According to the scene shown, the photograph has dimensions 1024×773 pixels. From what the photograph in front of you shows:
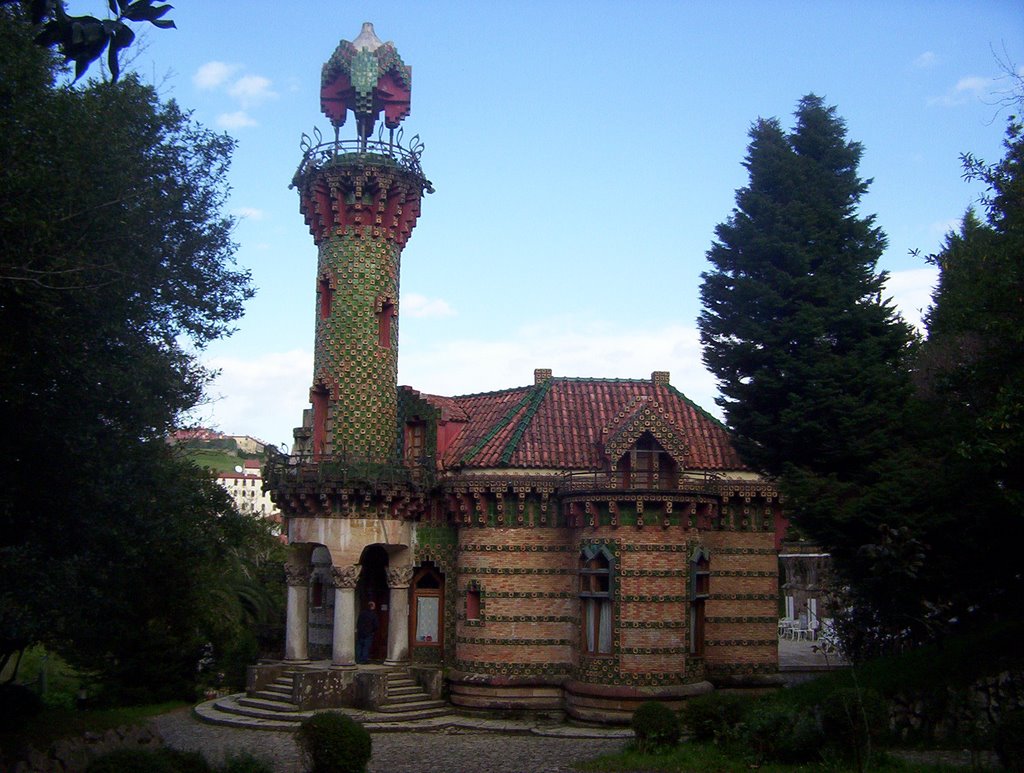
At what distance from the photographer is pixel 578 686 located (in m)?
23.4

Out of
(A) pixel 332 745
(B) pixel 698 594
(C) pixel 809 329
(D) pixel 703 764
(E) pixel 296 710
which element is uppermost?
(C) pixel 809 329

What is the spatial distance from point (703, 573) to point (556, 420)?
5.60m

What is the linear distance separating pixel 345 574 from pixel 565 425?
6.93 m

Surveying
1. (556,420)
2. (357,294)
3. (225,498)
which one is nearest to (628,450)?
(556,420)

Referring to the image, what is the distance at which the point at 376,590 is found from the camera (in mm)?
27797

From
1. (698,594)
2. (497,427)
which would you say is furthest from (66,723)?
(698,594)

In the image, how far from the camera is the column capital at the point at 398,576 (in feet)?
84.1

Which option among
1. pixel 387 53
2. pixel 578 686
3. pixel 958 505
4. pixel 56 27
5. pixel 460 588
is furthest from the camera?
pixel 387 53

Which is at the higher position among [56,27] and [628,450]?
[56,27]

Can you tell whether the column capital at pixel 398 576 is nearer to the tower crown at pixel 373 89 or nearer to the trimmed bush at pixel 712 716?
the trimmed bush at pixel 712 716

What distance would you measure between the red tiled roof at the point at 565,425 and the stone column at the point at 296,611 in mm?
4740

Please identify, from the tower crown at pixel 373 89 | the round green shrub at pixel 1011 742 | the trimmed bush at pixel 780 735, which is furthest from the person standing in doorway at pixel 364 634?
the round green shrub at pixel 1011 742

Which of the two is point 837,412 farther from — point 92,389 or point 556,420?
point 92,389

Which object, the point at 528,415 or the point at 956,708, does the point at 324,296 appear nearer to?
the point at 528,415
